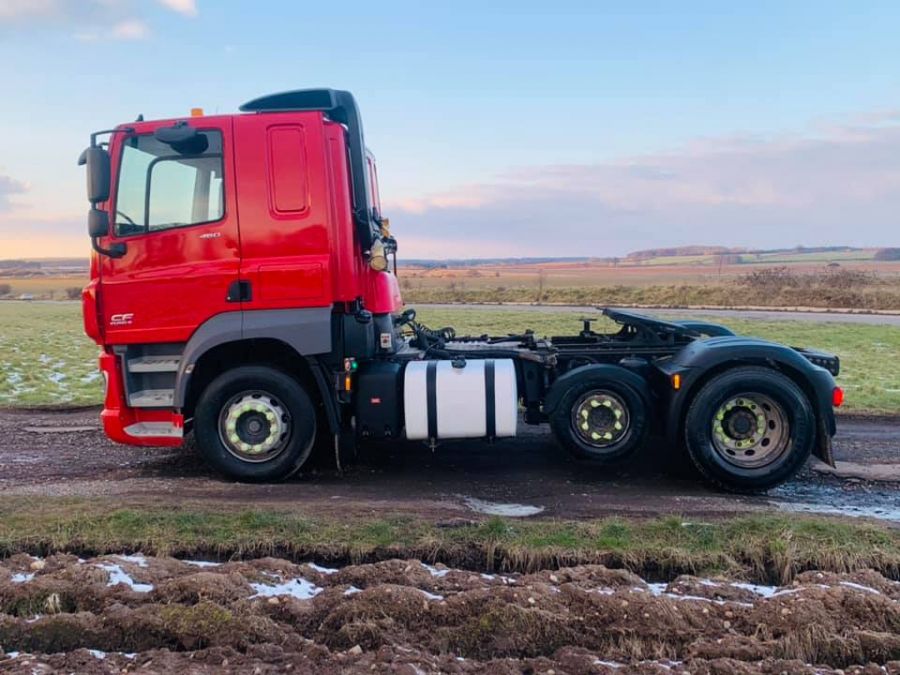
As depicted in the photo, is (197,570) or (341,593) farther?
(197,570)

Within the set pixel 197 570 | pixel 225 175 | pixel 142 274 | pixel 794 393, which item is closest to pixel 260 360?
pixel 142 274

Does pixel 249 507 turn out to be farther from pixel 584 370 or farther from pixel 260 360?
pixel 584 370

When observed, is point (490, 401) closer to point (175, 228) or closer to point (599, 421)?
point (599, 421)

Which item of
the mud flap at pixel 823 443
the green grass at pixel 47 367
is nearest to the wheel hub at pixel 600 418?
the mud flap at pixel 823 443

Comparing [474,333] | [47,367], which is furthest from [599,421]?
[474,333]

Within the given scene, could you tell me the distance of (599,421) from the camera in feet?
21.5

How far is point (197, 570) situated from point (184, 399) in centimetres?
242

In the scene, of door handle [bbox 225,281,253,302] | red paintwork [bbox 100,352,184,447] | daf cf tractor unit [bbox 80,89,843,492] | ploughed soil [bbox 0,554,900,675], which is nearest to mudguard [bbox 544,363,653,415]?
daf cf tractor unit [bbox 80,89,843,492]

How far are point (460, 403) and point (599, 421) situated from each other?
1280 mm

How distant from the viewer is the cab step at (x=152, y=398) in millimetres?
6582

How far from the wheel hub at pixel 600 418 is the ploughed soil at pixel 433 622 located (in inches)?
92.5

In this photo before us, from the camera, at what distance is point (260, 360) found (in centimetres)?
666

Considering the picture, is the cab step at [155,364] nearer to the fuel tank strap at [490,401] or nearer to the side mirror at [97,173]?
the side mirror at [97,173]

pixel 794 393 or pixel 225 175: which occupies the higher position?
pixel 225 175
